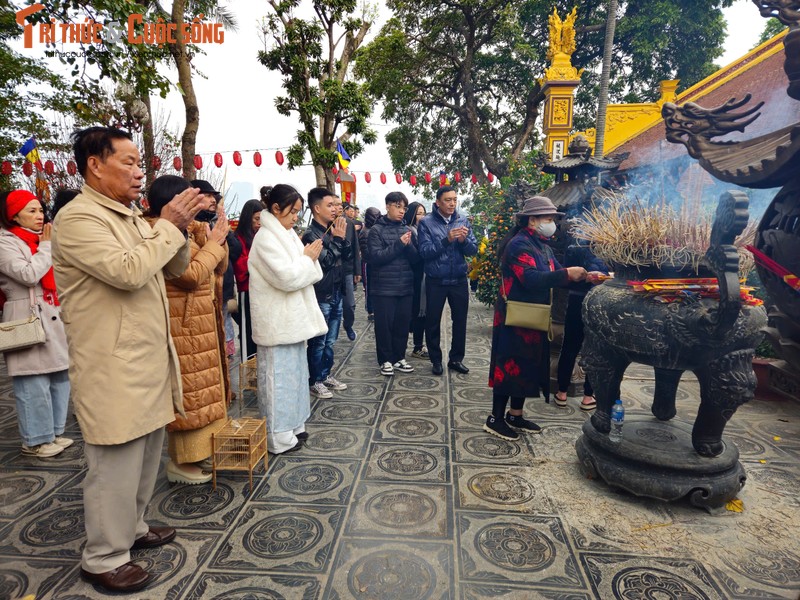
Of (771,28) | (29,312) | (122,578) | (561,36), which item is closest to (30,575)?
(122,578)

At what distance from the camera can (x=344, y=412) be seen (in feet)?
13.7

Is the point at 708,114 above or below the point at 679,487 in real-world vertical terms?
above

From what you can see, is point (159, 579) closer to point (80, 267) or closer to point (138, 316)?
point (138, 316)

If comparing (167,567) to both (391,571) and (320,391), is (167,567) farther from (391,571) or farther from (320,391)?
(320,391)

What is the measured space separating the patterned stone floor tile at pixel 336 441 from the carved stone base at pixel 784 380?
385cm

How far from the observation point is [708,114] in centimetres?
328

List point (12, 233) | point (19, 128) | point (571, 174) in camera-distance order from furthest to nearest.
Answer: point (19, 128)
point (571, 174)
point (12, 233)

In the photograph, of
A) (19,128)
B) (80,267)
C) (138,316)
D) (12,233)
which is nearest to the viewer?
(80,267)

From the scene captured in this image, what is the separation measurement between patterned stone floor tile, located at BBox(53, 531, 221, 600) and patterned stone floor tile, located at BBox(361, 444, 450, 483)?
1.04m

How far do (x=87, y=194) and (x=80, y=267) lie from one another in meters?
0.33

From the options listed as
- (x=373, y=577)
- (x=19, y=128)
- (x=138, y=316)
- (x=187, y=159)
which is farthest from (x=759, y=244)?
(x=19, y=128)

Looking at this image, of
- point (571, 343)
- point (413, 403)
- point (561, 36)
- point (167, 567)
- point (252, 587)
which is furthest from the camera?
point (561, 36)

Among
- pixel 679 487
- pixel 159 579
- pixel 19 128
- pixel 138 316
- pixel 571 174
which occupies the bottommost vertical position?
pixel 159 579

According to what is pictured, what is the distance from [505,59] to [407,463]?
17.9m
